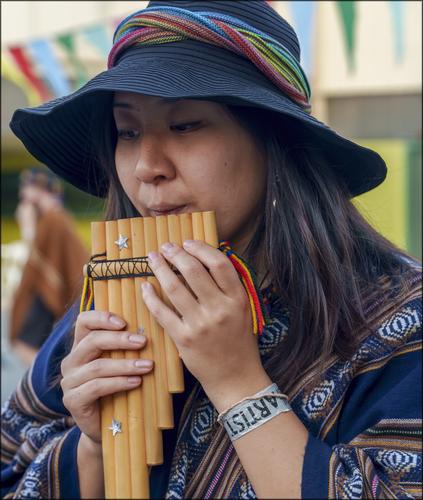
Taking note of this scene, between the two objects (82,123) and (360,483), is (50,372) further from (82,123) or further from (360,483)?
(360,483)

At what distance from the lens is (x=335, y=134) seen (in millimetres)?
1779

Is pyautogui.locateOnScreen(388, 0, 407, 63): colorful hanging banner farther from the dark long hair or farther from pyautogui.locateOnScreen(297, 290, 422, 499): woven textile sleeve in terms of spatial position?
pyautogui.locateOnScreen(297, 290, 422, 499): woven textile sleeve

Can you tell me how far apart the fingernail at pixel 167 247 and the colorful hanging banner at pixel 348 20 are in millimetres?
1994

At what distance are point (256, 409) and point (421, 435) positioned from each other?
0.36 meters

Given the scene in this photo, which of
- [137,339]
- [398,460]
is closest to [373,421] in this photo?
[398,460]

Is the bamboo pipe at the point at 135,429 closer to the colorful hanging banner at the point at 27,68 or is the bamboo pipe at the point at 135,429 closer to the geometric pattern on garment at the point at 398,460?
the geometric pattern on garment at the point at 398,460

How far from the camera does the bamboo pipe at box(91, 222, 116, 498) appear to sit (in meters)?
1.63

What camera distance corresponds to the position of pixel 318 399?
1655mm

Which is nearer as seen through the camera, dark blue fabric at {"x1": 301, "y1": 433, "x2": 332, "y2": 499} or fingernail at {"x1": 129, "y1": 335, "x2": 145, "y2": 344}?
dark blue fabric at {"x1": 301, "y1": 433, "x2": 332, "y2": 499}

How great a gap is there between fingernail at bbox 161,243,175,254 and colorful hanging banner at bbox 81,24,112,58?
116 inches

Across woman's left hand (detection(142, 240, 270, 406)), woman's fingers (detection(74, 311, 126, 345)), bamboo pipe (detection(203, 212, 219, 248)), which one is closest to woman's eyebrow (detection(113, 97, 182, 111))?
bamboo pipe (detection(203, 212, 219, 248))

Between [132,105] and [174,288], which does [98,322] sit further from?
[132,105]

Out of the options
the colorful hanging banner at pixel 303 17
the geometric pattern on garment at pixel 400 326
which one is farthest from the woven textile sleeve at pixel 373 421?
the colorful hanging banner at pixel 303 17

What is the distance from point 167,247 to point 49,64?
11.0ft
